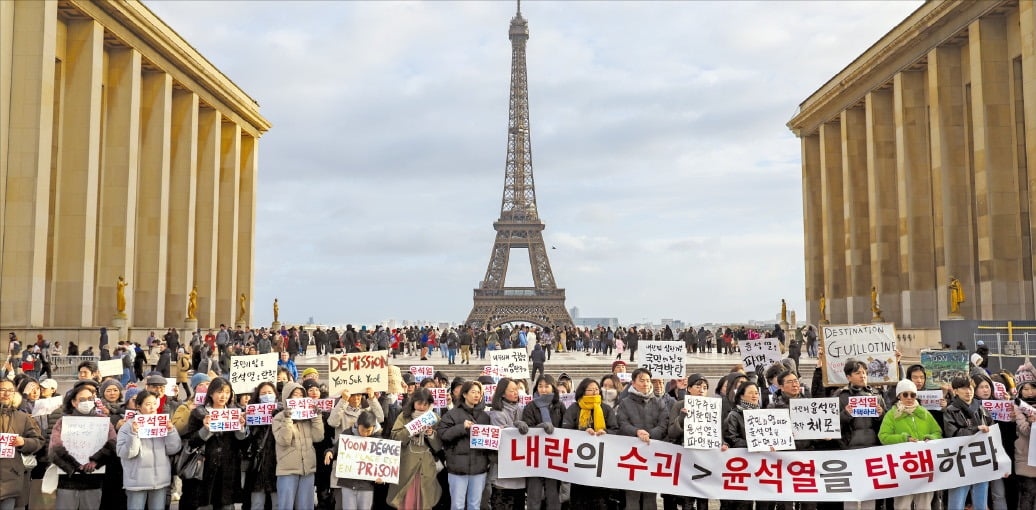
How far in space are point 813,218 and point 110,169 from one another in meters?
42.3

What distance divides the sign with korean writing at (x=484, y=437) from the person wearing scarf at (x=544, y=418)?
21.9 inches

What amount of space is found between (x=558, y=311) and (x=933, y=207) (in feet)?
162

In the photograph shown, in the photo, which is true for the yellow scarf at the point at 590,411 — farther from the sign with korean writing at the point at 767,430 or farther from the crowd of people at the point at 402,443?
the sign with korean writing at the point at 767,430

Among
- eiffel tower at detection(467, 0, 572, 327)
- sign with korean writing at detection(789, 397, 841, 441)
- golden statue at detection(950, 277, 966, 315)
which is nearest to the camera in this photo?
sign with korean writing at detection(789, 397, 841, 441)

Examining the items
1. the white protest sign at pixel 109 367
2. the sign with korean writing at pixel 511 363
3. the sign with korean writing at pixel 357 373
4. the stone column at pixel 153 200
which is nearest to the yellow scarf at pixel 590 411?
the sign with korean writing at pixel 357 373

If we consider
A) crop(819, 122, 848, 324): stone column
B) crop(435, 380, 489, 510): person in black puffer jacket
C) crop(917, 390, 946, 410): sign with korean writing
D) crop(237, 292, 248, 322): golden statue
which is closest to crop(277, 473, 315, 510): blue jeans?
crop(435, 380, 489, 510): person in black puffer jacket

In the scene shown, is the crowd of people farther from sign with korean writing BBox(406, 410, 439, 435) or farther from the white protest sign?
the white protest sign

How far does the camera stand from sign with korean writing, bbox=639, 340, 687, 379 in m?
11.6

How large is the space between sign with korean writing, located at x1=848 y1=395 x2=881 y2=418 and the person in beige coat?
5830 mm

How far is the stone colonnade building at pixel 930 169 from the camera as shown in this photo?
35.0 meters

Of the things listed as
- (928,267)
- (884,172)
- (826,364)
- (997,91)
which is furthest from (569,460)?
(884,172)

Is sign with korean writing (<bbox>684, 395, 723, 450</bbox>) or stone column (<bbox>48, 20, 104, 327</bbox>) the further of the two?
stone column (<bbox>48, 20, 104, 327</bbox>)

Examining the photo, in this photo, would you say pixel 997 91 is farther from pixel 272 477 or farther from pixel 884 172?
pixel 272 477

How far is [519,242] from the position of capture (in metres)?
97.6
